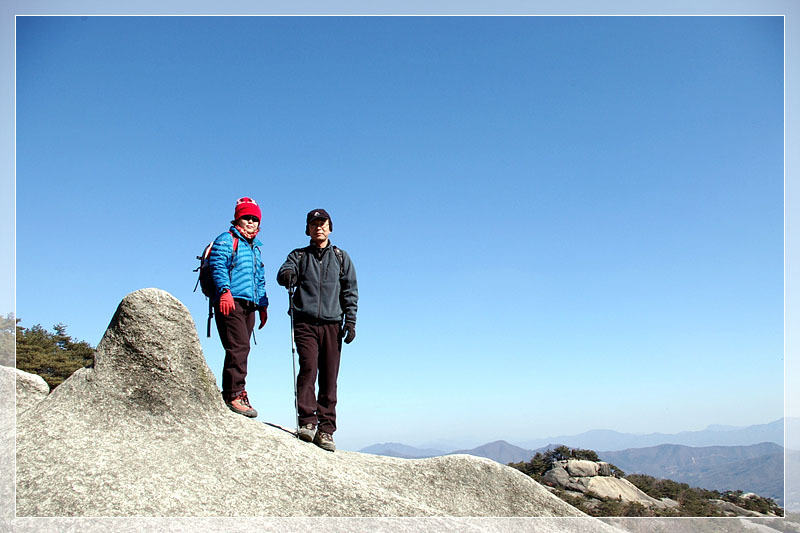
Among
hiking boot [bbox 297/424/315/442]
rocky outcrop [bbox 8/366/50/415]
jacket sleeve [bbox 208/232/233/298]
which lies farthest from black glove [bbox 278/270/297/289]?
rocky outcrop [bbox 8/366/50/415]

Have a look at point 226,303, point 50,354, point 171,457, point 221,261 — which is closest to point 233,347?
point 226,303

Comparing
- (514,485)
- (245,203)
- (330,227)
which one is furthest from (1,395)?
(514,485)

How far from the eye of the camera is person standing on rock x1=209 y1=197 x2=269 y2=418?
741 centimetres

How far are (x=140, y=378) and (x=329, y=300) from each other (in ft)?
8.68

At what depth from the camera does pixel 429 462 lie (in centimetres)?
818

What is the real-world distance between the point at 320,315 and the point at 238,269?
4.32 feet

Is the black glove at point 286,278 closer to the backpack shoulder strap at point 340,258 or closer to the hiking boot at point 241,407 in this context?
the backpack shoulder strap at point 340,258

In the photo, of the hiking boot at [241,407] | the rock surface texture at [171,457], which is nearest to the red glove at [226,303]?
the rock surface texture at [171,457]

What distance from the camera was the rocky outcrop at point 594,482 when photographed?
1446cm

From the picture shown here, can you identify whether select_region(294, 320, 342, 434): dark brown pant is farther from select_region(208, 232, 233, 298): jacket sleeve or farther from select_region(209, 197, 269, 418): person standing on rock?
select_region(208, 232, 233, 298): jacket sleeve

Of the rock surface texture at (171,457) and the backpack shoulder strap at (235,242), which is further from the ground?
the backpack shoulder strap at (235,242)

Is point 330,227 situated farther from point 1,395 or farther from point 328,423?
point 1,395

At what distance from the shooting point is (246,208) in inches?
313

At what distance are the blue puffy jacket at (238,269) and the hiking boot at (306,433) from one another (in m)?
1.85
